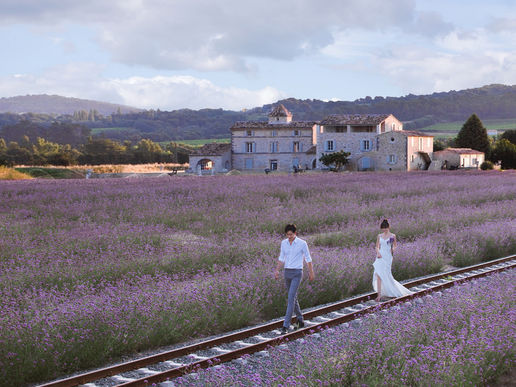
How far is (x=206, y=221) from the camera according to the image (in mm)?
17297

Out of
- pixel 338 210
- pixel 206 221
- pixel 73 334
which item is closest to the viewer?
pixel 73 334

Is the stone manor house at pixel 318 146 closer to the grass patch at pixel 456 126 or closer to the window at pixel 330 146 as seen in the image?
the window at pixel 330 146

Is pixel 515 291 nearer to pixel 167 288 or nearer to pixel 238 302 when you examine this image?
pixel 238 302

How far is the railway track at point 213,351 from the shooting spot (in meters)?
6.10

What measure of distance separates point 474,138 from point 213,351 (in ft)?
224

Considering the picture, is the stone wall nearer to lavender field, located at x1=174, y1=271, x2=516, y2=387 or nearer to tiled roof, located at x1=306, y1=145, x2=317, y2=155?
tiled roof, located at x1=306, y1=145, x2=317, y2=155

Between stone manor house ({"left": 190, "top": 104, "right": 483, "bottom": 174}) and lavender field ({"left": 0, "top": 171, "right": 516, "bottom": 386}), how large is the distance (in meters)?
33.7

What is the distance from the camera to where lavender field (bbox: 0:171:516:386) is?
725 centimetres

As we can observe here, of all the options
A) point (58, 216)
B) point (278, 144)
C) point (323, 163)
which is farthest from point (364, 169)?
point (58, 216)

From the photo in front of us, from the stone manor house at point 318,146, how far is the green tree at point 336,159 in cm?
223

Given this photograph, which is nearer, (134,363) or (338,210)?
(134,363)

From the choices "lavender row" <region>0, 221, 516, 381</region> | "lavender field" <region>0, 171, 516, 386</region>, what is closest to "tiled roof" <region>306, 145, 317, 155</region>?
"lavender field" <region>0, 171, 516, 386</region>

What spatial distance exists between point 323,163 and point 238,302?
51.1 metres

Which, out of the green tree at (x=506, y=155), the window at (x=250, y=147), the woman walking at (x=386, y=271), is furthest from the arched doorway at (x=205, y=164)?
the woman walking at (x=386, y=271)
